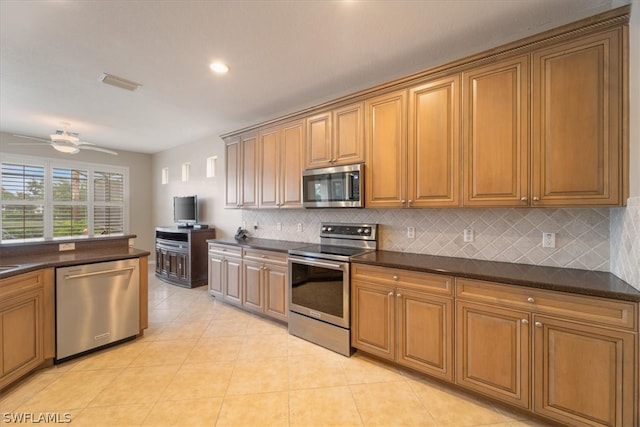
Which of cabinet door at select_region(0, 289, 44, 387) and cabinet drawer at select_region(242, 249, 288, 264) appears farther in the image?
cabinet drawer at select_region(242, 249, 288, 264)

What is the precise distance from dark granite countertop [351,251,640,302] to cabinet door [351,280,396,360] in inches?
9.8

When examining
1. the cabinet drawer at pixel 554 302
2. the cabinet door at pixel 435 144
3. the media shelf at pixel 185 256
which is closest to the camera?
the cabinet drawer at pixel 554 302

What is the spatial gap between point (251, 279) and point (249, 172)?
150 centimetres

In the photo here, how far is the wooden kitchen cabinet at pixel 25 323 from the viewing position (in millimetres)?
1966

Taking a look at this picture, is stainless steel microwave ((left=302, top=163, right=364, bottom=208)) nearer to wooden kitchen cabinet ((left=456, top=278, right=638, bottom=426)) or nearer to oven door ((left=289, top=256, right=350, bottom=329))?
oven door ((left=289, top=256, right=350, bottom=329))

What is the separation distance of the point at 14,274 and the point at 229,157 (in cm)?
265

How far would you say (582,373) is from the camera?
1.55 m

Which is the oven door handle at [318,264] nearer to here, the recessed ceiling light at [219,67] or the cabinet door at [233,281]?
the cabinet door at [233,281]

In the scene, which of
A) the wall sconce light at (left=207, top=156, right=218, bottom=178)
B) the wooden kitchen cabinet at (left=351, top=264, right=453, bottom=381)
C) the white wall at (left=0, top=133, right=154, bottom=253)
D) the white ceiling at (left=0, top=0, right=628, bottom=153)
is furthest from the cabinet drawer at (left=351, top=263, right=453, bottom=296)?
the white wall at (left=0, top=133, right=154, bottom=253)

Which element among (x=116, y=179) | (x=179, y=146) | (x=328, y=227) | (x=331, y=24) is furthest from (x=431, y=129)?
(x=116, y=179)

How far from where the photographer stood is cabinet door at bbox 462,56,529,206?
1.91m

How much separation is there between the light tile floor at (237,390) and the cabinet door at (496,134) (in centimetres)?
153

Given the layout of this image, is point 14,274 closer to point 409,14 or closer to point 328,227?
point 328,227

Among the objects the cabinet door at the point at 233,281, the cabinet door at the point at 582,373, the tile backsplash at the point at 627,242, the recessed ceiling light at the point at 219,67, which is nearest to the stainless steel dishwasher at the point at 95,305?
the cabinet door at the point at 233,281
